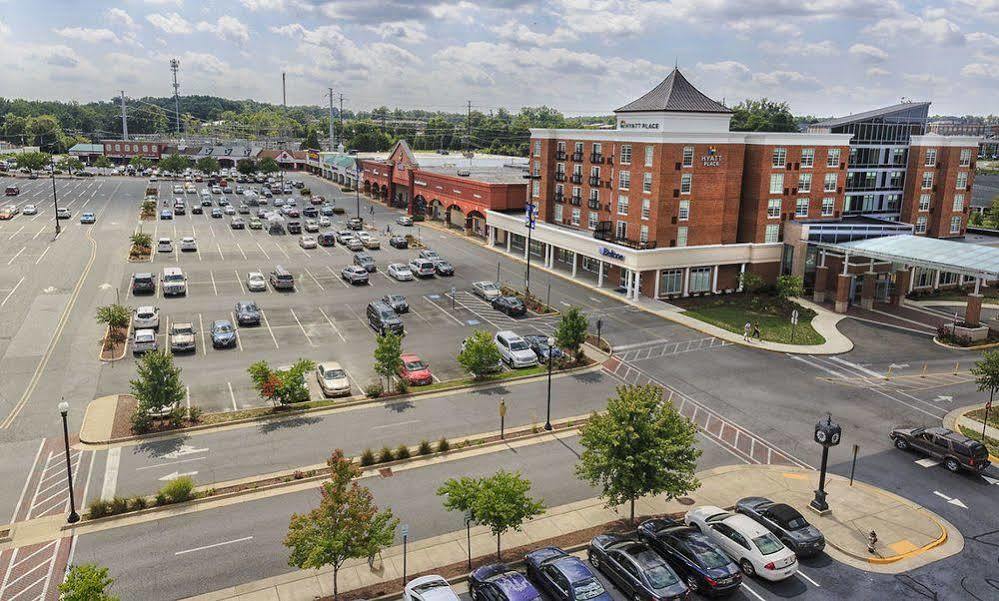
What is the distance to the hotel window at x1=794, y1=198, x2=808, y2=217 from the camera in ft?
220

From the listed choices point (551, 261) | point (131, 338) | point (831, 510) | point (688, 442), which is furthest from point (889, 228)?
point (131, 338)

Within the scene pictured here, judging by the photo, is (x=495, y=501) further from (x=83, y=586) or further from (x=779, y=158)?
(x=779, y=158)

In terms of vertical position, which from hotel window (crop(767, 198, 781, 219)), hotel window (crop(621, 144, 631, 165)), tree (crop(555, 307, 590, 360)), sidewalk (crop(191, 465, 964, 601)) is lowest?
sidewalk (crop(191, 465, 964, 601))

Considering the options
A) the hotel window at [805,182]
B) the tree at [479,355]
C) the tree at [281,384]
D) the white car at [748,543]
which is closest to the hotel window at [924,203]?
the hotel window at [805,182]

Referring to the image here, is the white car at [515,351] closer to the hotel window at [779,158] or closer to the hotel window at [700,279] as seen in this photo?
the hotel window at [700,279]

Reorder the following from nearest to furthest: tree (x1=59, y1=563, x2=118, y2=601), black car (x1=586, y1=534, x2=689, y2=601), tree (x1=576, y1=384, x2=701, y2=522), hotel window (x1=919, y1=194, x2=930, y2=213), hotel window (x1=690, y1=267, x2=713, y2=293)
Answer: tree (x1=59, y1=563, x2=118, y2=601) → black car (x1=586, y1=534, x2=689, y2=601) → tree (x1=576, y1=384, x2=701, y2=522) → hotel window (x1=690, y1=267, x2=713, y2=293) → hotel window (x1=919, y1=194, x2=930, y2=213)

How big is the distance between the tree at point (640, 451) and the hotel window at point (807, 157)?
49903 mm

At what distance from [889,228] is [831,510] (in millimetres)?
46718

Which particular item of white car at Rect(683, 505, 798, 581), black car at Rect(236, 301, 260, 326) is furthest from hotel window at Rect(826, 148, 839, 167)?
black car at Rect(236, 301, 260, 326)

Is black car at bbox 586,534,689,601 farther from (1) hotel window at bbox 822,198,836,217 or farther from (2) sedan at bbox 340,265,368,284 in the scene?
(1) hotel window at bbox 822,198,836,217

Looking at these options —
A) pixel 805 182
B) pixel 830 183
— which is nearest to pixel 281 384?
pixel 805 182

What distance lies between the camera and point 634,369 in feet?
144

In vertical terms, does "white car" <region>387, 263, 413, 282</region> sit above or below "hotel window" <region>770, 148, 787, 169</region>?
below

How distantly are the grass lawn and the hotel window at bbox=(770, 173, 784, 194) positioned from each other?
10.6m
